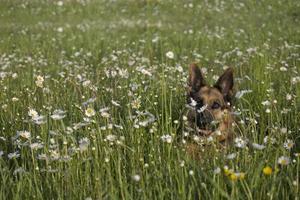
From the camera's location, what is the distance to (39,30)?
15.9 meters

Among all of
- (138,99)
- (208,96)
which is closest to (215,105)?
(208,96)

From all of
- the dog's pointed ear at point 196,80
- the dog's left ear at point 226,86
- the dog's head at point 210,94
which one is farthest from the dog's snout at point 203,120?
the dog's pointed ear at point 196,80

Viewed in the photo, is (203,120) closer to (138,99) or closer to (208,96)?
(208,96)

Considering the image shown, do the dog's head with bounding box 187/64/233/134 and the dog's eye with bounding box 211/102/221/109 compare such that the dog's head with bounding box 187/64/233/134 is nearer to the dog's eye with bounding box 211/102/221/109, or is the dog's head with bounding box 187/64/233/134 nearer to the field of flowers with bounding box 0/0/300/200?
the dog's eye with bounding box 211/102/221/109

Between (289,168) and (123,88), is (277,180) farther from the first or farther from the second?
(123,88)

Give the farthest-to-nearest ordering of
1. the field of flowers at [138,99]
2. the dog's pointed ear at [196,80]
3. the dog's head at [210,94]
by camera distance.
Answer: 1. the dog's pointed ear at [196,80]
2. the dog's head at [210,94]
3. the field of flowers at [138,99]

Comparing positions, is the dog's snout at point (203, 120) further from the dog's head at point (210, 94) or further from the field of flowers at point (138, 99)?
the field of flowers at point (138, 99)

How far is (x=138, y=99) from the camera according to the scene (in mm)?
4816

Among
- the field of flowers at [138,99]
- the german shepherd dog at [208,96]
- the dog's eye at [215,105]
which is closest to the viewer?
the field of flowers at [138,99]

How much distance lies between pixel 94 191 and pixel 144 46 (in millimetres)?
8556

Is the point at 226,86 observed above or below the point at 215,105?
above

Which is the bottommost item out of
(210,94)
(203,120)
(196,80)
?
(203,120)

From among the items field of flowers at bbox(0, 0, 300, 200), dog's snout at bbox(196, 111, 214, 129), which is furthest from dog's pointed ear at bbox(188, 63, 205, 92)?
dog's snout at bbox(196, 111, 214, 129)

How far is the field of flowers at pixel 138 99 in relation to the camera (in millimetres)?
3348
